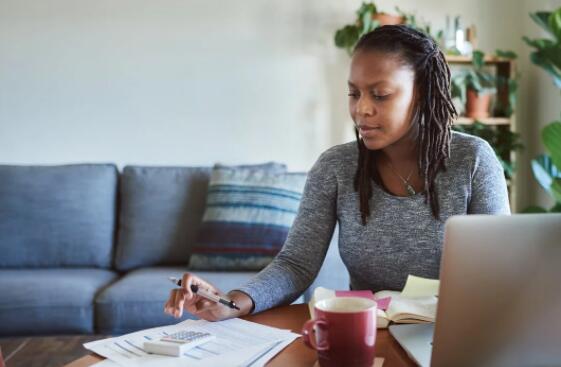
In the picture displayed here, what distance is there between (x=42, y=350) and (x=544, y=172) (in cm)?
210

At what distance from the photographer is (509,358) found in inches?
27.8

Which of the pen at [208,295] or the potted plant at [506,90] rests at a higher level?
the potted plant at [506,90]

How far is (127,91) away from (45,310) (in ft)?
4.12

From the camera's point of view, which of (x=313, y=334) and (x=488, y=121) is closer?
(x=313, y=334)

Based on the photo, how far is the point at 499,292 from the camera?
0.68m

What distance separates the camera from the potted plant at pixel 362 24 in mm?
2908

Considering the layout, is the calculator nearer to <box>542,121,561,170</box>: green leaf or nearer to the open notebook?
the open notebook

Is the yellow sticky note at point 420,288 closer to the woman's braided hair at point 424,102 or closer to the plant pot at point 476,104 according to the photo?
the woman's braided hair at point 424,102

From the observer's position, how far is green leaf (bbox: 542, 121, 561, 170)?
2201 millimetres

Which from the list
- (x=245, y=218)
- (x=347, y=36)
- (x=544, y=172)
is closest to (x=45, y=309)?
(x=245, y=218)

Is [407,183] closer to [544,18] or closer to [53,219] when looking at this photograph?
[544,18]

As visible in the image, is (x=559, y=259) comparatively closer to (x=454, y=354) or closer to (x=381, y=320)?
(x=454, y=354)

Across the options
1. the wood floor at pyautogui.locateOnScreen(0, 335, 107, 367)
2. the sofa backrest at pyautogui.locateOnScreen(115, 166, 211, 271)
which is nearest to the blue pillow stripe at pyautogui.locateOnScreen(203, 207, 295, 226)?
the sofa backrest at pyautogui.locateOnScreen(115, 166, 211, 271)

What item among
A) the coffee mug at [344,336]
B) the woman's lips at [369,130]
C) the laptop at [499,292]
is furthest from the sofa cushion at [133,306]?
the laptop at [499,292]
